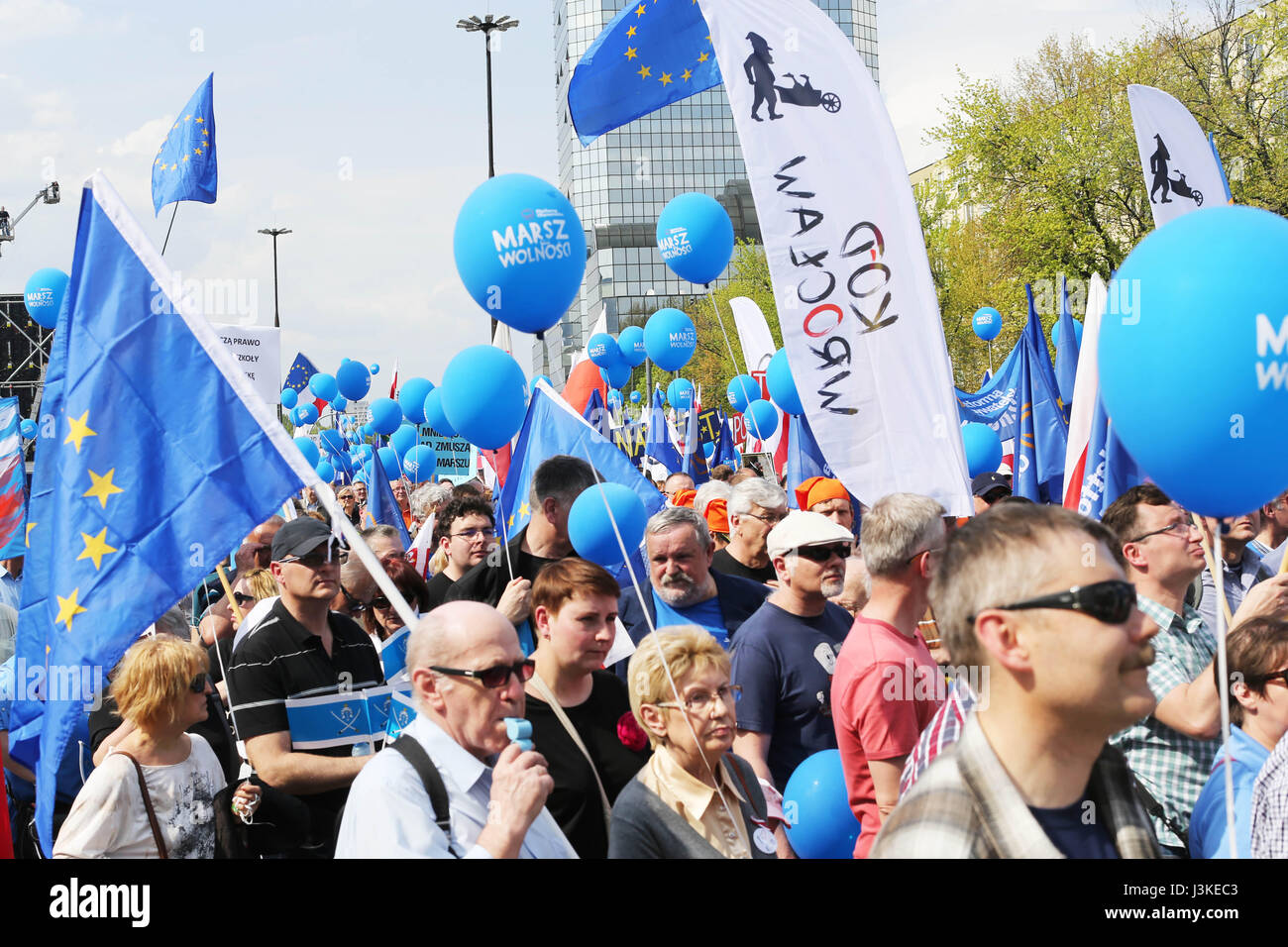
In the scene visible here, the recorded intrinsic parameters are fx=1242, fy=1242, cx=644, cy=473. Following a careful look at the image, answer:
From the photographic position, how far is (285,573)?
15.2ft

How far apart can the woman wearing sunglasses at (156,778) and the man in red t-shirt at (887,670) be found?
1947 mm

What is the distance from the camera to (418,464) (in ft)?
50.1

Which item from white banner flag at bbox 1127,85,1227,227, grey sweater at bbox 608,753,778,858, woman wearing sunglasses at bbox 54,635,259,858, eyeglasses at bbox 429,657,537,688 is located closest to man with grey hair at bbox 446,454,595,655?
woman wearing sunglasses at bbox 54,635,259,858

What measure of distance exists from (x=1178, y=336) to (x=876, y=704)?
1411mm

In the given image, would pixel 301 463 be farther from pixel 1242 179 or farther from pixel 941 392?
pixel 1242 179

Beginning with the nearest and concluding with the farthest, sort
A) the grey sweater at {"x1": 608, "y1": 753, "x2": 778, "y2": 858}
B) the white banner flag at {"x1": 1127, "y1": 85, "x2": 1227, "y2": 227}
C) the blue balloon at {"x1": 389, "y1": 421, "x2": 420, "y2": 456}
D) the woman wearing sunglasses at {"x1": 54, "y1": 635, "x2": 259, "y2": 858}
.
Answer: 1. the grey sweater at {"x1": 608, "y1": 753, "x2": 778, "y2": 858}
2. the woman wearing sunglasses at {"x1": 54, "y1": 635, "x2": 259, "y2": 858}
3. the white banner flag at {"x1": 1127, "y1": 85, "x2": 1227, "y2": 227}
4. the blue balloon at {"x1": 389, "y1": 421, "x2": 420, "y2": 456}

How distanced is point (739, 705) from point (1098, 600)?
2.33m

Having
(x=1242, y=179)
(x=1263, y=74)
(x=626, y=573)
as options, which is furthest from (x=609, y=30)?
(x=1263, y=74)

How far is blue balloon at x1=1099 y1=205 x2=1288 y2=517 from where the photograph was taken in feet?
9.02

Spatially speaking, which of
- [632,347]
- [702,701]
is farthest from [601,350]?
[702,701]

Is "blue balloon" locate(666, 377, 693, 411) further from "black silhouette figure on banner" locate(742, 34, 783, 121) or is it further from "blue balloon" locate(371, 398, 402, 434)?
"black silhouette figure on banner" locate(742, 34, 783, 121)

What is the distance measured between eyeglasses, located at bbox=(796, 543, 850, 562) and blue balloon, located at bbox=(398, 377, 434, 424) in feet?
34.9

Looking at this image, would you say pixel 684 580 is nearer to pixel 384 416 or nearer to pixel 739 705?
pixel 739 705

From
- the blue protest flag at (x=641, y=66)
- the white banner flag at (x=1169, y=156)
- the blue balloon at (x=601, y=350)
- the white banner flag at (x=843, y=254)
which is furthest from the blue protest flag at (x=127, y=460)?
the blue balloon at (x=601, y=350)
